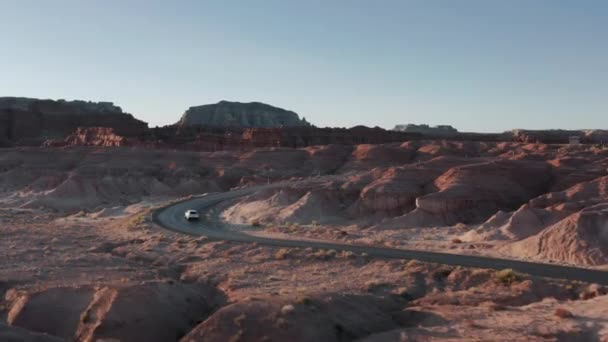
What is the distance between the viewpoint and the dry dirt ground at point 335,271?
18.4 m

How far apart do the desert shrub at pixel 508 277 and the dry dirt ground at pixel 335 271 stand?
52 mm

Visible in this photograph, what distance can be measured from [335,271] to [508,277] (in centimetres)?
787

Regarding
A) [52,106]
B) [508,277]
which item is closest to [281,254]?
[508,277]

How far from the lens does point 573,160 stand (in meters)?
53.0

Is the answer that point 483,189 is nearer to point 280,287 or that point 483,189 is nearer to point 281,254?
point 281,254

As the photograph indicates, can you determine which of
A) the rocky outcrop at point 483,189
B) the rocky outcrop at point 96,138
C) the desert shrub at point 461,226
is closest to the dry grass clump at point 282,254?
the desert shrub at point 461,226

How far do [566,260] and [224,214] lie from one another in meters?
32.7

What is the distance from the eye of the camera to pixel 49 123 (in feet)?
488

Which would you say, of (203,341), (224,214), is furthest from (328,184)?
(203,341)

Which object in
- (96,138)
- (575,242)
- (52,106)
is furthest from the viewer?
(52,106)

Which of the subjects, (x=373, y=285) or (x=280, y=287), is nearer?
(x=373, y=285)

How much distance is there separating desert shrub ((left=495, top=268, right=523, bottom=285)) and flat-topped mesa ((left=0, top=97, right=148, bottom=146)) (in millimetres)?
117796

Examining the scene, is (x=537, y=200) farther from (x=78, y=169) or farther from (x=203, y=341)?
(x=78, y=169)

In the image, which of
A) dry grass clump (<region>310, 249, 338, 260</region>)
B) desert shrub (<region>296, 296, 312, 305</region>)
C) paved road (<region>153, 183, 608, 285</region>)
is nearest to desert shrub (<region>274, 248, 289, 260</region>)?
dry grass clump (<region>310, 249, 338, 260</region>)
